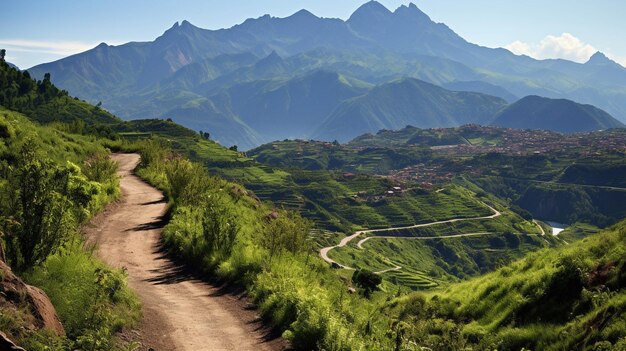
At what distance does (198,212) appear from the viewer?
1038 inches

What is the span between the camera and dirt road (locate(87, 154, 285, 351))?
546 inches

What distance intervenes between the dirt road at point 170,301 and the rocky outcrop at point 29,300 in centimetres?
249

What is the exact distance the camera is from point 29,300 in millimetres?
11281

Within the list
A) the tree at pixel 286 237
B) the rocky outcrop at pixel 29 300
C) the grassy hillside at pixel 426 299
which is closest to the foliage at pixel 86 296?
the rocky outcrop at pixel 29 300

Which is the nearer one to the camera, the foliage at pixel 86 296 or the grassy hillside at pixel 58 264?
the foliage at pixel 86 296

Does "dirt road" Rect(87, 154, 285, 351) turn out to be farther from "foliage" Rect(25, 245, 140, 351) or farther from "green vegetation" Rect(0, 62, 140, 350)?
"green vegetation" Rect(0, 62, 140, 350)

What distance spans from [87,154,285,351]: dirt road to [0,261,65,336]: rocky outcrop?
249 centimetres

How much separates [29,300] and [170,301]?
6.03 metres

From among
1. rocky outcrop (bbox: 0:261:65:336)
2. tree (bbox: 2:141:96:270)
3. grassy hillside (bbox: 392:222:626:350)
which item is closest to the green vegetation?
tree (bbox: 2:141:96:270)

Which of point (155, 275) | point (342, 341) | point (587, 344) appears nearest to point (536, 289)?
point (587, 344)

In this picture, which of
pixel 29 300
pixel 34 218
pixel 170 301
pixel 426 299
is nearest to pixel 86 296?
pixel 29 300

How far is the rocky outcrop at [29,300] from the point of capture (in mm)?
10953

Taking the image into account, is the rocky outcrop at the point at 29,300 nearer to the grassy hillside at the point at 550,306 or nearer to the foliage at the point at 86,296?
the foliage at the point at 86,296

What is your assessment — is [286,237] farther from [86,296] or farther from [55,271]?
[86,296]
